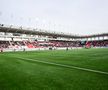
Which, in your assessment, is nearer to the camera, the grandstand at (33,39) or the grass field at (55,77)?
the grass field at (55,77)

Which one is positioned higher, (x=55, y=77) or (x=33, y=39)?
(x=33, y=39)

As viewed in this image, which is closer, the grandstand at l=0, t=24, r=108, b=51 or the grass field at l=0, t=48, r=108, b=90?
the grass field at l=0, t=48, r=108, b=90

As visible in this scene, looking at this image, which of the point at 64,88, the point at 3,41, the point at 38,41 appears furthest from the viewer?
the point at 38,41

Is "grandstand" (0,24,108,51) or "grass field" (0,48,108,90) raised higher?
"grandstand" (0,24,108,51)

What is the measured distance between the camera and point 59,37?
9069 centimetres

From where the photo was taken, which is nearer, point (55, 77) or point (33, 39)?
point (55, 77)

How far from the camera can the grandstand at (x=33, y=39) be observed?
195 feet

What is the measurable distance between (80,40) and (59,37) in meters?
21.2

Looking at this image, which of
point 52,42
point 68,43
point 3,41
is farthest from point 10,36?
point 68,43

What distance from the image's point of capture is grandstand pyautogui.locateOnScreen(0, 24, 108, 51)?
59.3 m

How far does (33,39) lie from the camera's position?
237ft

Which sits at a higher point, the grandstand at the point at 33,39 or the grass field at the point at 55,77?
the grandstand at the point at 33,39

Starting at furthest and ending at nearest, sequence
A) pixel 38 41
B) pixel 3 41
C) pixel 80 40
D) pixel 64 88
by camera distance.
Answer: pixel 80 40
pixel 38 41
pixel 3 41
pixel 64 88

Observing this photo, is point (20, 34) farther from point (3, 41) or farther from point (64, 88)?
point (64, 88)
